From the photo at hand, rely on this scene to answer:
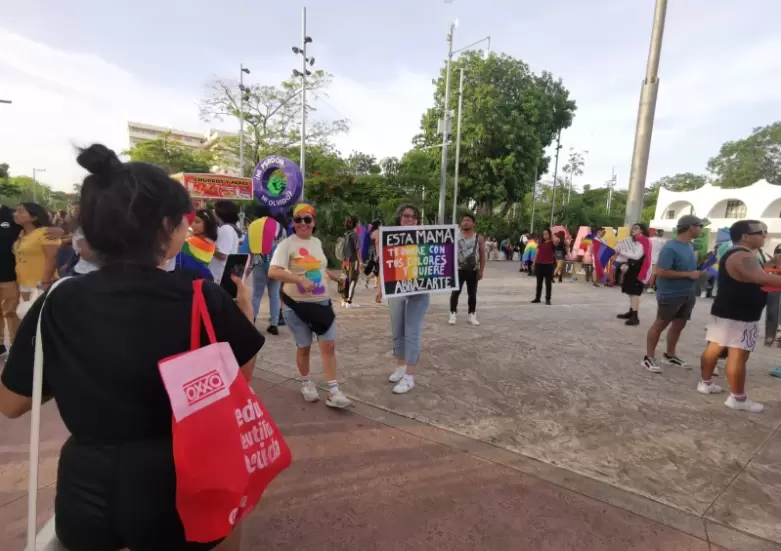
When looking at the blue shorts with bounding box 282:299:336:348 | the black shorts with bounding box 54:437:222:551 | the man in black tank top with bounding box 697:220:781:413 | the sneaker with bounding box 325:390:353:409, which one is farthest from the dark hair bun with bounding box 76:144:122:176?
the man in black tank top with bounding box 697:220:781:413

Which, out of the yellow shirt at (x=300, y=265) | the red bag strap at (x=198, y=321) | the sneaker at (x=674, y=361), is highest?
the red bag strap at (x=198, y=321)

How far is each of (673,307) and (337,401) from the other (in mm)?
3841

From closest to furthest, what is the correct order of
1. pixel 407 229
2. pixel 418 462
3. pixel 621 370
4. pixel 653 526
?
1. pixel 653 526
2. pixel 418 462
3. pixel 407 229
4. pixel 621 370

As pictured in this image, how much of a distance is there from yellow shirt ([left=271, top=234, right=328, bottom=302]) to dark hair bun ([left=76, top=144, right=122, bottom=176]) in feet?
7.45

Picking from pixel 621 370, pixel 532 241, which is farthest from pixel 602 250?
pixel 621 370

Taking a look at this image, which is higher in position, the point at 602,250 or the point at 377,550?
the point at 602,250

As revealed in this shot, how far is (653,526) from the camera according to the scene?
2377 millimetres

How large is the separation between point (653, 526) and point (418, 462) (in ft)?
4.52

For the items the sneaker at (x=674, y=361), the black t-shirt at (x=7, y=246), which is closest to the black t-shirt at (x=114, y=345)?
the black t-shirt at (x=7, y=246)

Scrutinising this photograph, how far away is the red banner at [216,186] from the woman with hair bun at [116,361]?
54.4 ft

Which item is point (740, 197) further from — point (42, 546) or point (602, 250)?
point (42, 546)

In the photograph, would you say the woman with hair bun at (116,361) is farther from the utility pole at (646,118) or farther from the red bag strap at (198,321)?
the utility pole at (646,118)

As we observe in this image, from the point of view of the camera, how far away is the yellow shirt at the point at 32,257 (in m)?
4.63

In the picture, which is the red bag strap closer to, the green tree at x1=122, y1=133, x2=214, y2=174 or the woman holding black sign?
the woman holding black sign
